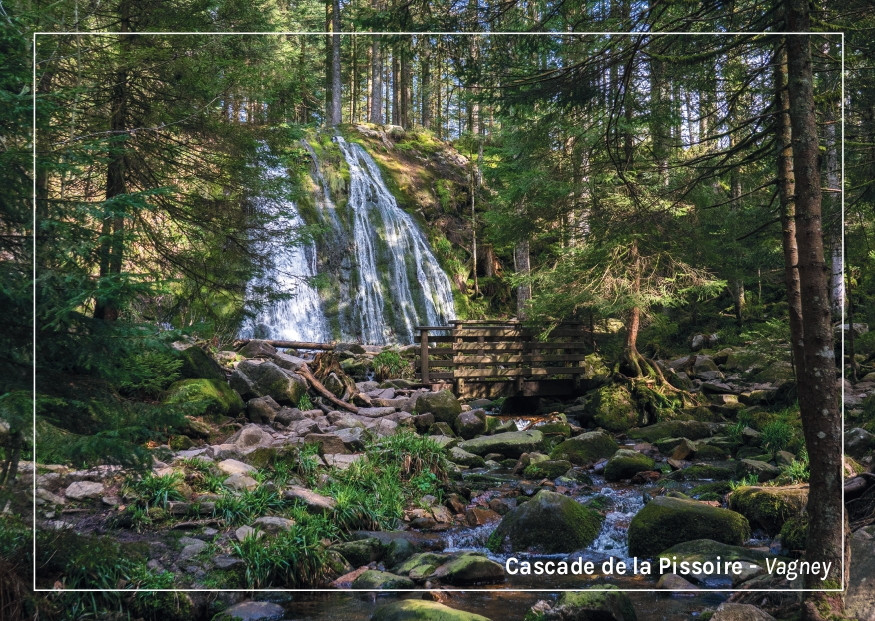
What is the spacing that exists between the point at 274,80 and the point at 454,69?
3.41m

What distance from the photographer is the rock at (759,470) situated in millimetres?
8062

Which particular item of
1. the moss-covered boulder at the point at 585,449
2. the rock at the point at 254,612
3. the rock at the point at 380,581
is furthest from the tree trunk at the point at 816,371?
the moss-covered boulder at the point at 585,449

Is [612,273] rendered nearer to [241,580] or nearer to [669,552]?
[669,552]

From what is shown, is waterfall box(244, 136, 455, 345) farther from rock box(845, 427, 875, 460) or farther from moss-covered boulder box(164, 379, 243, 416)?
rock box(845, 427, 875, 460)

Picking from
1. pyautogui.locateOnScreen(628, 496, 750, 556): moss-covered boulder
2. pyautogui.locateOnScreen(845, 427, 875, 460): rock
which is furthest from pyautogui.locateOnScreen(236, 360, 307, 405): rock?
pyautogui.locateOnScreen(845, 427, 875, 460): rock

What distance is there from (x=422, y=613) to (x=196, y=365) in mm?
6741

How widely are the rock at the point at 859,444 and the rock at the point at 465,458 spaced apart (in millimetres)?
4884

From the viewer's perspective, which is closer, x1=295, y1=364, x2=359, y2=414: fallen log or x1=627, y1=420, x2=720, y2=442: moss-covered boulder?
x1=627, y1=420, x2=720, y2=442: moss-covered boulder

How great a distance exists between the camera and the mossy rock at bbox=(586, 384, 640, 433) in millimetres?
12578

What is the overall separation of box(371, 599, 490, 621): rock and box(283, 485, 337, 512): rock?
229cm

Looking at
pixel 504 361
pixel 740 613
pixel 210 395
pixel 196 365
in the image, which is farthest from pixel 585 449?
pixel 740 613

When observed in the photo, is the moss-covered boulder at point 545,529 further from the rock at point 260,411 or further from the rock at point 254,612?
the rock at point 260,411

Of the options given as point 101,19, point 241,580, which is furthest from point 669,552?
point 101,19

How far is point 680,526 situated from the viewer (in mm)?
6020
